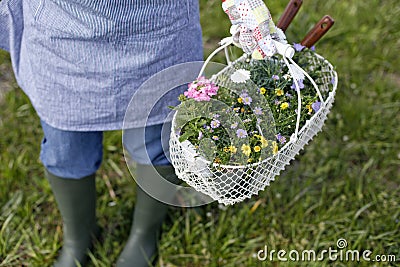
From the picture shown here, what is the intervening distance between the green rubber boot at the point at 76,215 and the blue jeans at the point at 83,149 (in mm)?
56

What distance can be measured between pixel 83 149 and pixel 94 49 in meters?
0.34

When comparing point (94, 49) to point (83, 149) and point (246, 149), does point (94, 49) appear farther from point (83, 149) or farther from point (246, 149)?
point (246, 149)

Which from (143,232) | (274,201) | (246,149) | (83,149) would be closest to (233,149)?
(246,149)

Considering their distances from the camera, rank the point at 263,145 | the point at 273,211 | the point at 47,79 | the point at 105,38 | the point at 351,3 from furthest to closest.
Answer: the point at 351,3, the point at 273,211, the point at 47,79, the point at 105,38, the point at 263,145

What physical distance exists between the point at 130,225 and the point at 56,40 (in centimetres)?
83

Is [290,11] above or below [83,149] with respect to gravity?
above

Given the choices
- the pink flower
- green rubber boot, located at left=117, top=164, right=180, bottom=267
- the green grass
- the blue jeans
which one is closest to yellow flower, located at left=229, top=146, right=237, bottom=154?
the pink flower

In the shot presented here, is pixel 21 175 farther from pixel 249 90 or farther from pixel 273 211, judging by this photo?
pixel 249 90

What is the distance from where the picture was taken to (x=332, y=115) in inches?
90.3

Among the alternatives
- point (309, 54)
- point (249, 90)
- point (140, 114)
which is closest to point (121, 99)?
point (140, 114)

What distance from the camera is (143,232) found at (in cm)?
181

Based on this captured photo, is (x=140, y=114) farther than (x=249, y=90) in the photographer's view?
Yes

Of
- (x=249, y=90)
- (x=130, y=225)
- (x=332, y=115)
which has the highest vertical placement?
(x=249, y=90)

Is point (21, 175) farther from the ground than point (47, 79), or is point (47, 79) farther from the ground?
point (47, 79)
